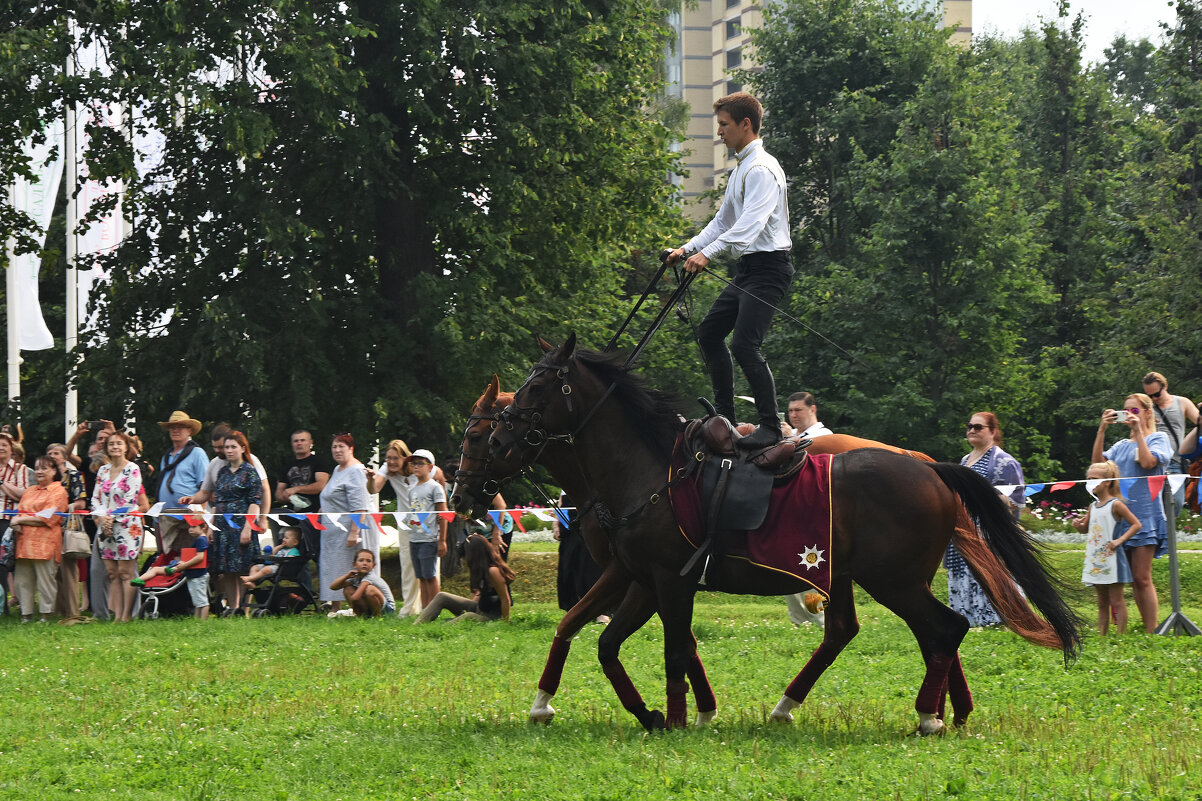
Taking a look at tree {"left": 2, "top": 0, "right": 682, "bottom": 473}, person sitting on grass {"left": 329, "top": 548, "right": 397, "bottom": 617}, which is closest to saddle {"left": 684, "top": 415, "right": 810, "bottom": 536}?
person sitting on grass {"left": 329, "top": 548, "right": 397, "bottom": 617}

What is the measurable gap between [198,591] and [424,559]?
2.77 metres

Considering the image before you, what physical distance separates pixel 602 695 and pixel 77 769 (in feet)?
12.0

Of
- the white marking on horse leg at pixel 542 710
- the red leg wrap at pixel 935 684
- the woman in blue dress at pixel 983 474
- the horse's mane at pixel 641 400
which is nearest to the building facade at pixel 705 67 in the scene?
the woman in blue dress at pixel 983 474

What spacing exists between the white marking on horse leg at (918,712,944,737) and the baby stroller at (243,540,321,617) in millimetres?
10275

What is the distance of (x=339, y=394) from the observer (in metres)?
23.0

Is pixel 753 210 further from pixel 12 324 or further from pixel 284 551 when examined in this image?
pixel 12 324

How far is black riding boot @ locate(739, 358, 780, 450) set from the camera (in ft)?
25.9

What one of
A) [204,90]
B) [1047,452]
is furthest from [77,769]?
[1047,452]

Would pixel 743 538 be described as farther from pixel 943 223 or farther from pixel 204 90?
pixel 943 223

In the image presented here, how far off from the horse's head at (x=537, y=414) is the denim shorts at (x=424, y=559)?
7884 mm

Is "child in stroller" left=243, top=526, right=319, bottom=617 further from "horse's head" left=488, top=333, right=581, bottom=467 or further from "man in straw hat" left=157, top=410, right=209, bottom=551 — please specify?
"horse's head" left=488, top=333, right=581, bottom=467

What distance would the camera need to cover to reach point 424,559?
52.0ft

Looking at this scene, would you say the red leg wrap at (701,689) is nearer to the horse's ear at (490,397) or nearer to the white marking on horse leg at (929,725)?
the white marking on horse leg at (929,725)

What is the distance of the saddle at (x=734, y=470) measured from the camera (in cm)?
769
